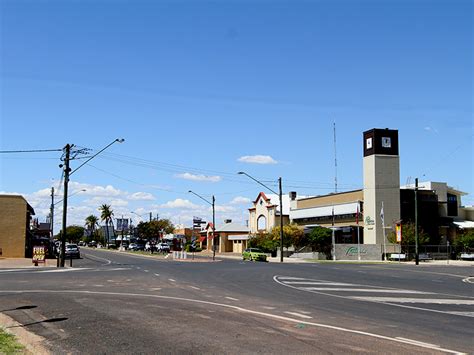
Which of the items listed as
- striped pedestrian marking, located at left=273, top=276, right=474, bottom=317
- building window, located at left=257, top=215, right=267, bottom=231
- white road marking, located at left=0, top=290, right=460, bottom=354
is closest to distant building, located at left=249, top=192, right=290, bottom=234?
building window, located at left=257, top=215, right=267, bottom=231

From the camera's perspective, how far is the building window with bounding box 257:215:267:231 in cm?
9369

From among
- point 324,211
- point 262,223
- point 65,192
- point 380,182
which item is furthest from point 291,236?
point 65,192

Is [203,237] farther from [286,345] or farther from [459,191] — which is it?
[286,345]

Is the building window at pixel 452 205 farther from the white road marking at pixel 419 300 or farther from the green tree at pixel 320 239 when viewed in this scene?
the white road marking at pixel 419 300

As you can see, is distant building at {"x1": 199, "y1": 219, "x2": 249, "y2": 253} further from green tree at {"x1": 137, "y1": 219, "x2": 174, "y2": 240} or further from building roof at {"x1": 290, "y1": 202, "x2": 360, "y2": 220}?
green tree at {"x1": 137, "y1": 219, "x2": 174, "y2": 240}

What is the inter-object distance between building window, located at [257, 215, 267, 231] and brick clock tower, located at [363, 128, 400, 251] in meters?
25.3

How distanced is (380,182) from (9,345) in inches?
2543

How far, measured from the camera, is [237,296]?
18938mm

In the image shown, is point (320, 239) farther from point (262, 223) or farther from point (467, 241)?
point (262, 223)

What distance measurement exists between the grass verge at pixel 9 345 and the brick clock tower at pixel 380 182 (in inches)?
2445

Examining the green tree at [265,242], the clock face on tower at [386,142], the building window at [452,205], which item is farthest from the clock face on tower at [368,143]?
the green tree at [265,242]

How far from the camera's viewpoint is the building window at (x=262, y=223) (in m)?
93.7

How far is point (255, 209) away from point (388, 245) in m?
32.5

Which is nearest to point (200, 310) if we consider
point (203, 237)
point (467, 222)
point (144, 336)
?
point (144, 336)
